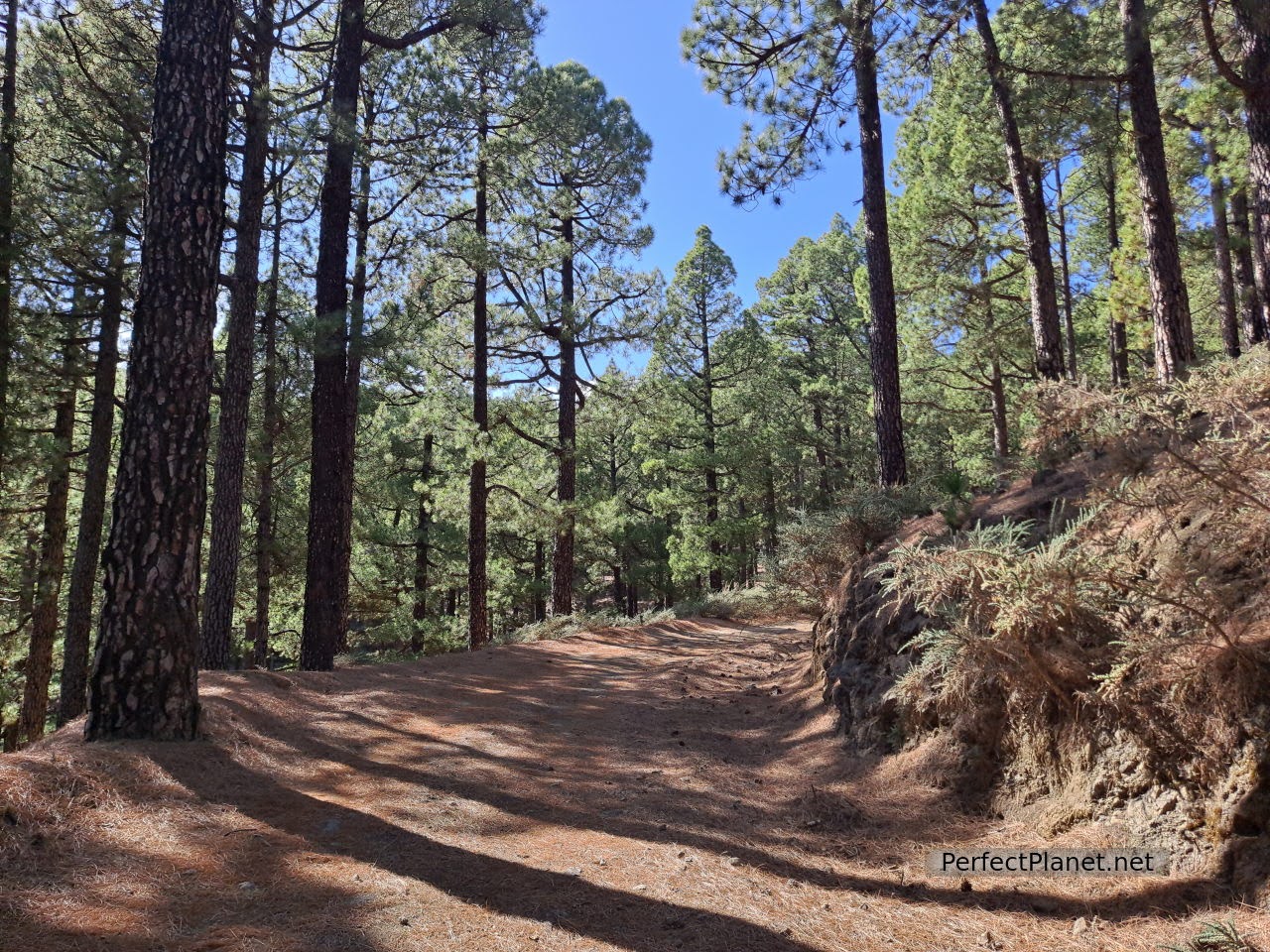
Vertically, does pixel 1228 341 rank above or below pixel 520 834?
above

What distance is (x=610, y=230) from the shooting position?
15.4 m

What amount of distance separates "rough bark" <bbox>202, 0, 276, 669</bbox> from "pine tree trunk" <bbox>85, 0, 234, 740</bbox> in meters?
4.60

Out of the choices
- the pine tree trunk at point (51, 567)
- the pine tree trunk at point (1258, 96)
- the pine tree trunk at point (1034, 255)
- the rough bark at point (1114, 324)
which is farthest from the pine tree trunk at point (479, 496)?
the rough bark at point (1114, 324)

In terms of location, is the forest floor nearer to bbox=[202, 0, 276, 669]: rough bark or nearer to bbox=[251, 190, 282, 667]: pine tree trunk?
bbox=[202, 0, 276, 669]: rough bark

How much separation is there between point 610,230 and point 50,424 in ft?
42.5

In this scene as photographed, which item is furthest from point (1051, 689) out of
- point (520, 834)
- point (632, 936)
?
point (520, 834)

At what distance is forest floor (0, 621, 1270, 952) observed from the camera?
8.33 feet

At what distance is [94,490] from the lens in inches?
426

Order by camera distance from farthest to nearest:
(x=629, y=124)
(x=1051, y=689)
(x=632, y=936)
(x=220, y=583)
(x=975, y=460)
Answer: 1. (x=975, y=460)
2. (x=629, y=124)
3. (x=220, y=583)
4. (x=1051, y=689)
5. (x=632, y=936)

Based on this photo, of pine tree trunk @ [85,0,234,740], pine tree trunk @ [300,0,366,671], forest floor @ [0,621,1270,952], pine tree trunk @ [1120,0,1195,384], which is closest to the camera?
forest floor @ [0,621,1270,952]

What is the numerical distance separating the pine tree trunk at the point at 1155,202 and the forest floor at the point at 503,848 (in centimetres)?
551

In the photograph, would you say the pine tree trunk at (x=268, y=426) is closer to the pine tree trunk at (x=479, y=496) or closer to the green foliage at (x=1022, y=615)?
the pine tree trunk at (x=479, y=496)

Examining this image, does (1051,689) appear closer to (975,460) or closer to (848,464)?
(975,460)

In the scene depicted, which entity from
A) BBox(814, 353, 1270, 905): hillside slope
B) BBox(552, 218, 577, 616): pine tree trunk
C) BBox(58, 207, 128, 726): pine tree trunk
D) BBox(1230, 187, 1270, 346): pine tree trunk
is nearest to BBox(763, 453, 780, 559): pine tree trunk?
BBox(552, 218, 577, 616): pine tree trunk
